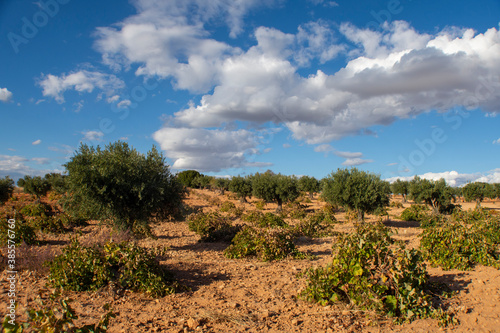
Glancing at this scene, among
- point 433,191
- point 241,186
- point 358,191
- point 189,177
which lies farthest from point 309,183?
point 358,191

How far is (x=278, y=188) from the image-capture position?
2930 centimetres

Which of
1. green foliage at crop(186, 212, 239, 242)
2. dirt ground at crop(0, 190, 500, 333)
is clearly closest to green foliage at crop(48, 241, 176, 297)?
dirt ground at crop(0, 190, 500, 333)

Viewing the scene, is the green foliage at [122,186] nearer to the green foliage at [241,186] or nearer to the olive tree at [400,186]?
the green foliage at [241,186]

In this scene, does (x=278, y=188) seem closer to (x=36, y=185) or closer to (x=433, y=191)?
(x=433, y=191)

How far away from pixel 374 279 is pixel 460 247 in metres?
3.91

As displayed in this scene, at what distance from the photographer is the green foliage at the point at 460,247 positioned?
7570mm

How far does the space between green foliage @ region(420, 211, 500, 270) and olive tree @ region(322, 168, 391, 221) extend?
1188 centimetres

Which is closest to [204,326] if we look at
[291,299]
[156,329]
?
[156,329]

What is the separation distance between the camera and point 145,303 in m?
5.71

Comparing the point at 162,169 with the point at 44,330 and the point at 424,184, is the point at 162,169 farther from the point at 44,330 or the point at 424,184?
the point at 424,184

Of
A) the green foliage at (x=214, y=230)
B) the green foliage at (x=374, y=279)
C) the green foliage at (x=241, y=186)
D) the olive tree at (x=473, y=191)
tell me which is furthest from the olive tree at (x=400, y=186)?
the green foliage at (x=374, y=279)

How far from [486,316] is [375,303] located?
180cm

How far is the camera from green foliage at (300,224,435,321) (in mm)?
5152

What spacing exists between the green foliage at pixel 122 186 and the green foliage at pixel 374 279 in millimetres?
6855
